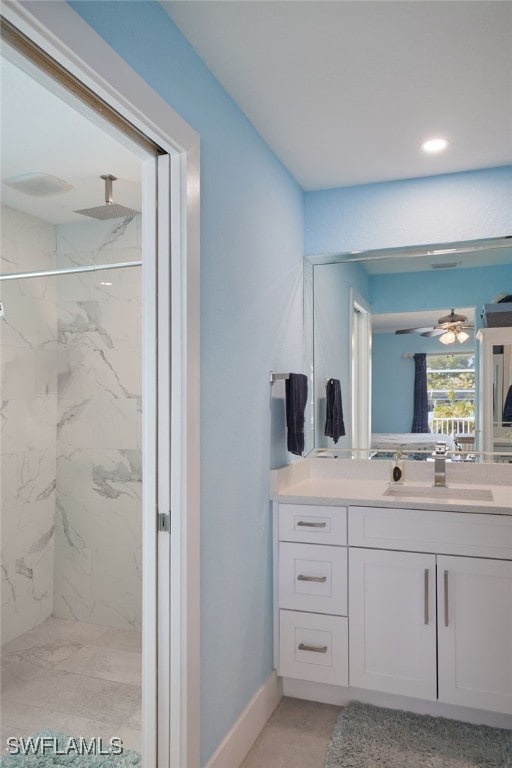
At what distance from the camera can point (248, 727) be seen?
2.15 meters

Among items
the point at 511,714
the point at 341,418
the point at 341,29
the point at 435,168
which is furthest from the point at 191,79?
the point at 511,714

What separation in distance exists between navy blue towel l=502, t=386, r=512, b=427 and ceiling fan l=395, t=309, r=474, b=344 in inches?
13.4

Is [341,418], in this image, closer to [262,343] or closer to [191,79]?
[262,343]

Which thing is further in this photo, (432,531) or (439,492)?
(439,492)

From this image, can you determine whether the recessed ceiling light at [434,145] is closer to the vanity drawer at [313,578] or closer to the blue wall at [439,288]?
the blue wall at [439,288]

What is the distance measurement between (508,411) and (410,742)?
1.50 meters

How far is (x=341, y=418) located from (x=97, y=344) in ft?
4.33

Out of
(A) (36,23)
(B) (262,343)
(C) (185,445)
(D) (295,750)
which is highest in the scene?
(A) (36,23)

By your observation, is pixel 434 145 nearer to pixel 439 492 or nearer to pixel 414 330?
pixel 414 330

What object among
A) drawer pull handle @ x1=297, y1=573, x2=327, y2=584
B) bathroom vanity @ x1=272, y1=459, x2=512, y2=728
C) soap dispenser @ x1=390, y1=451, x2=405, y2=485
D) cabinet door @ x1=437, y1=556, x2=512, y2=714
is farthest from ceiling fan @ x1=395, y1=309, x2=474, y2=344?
drawer pull handle @ x1=297, y1=573, x2=327, y2=584

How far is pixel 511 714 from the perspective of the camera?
7.09ft

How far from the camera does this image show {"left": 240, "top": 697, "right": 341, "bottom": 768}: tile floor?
6.73ft

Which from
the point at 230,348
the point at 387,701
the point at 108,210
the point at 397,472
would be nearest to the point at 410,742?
the point at 387,701

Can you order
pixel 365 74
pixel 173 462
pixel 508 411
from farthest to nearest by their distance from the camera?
pixel 508 411
pixel 365 74
pixel 173 462
